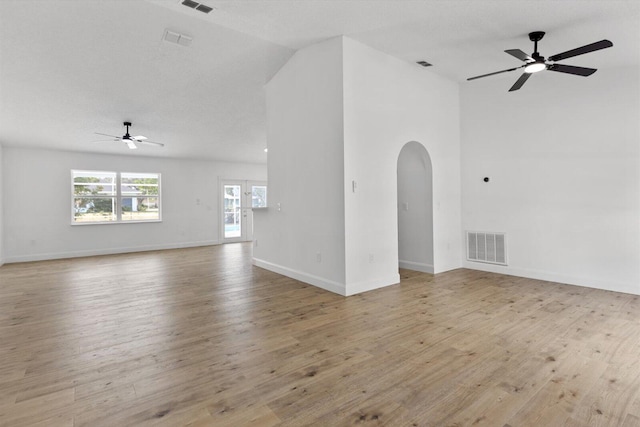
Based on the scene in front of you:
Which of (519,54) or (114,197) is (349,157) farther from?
(114,197)

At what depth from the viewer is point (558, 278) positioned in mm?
4562

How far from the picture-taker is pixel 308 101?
14.9ft

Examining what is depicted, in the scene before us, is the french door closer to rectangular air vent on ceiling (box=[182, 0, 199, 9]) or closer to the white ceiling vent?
the white ceiling vent

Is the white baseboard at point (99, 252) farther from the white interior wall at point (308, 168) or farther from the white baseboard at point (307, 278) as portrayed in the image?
the white interior wall at point (308, 168)

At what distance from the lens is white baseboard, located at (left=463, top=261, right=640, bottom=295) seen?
4059 millimetres

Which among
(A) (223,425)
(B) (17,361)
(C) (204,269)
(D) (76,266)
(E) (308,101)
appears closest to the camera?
(A) (223,425)

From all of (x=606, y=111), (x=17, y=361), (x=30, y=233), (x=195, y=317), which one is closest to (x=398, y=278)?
(x=195, y=317)

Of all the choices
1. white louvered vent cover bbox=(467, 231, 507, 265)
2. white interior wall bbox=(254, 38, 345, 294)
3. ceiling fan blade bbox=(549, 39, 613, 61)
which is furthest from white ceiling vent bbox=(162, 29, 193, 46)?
white louvered vent cover bbox=(467, 231, 507, 265)

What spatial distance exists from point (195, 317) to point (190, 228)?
22.5 ft

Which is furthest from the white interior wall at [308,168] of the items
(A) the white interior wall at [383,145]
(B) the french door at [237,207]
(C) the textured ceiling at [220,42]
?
(B) the french door at [237,207]

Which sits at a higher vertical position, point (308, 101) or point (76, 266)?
point (308, 101)

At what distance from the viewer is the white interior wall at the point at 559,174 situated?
13.4 ft

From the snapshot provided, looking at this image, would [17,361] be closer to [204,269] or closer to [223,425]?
[223,425]

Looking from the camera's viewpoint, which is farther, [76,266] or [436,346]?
[76,266]
